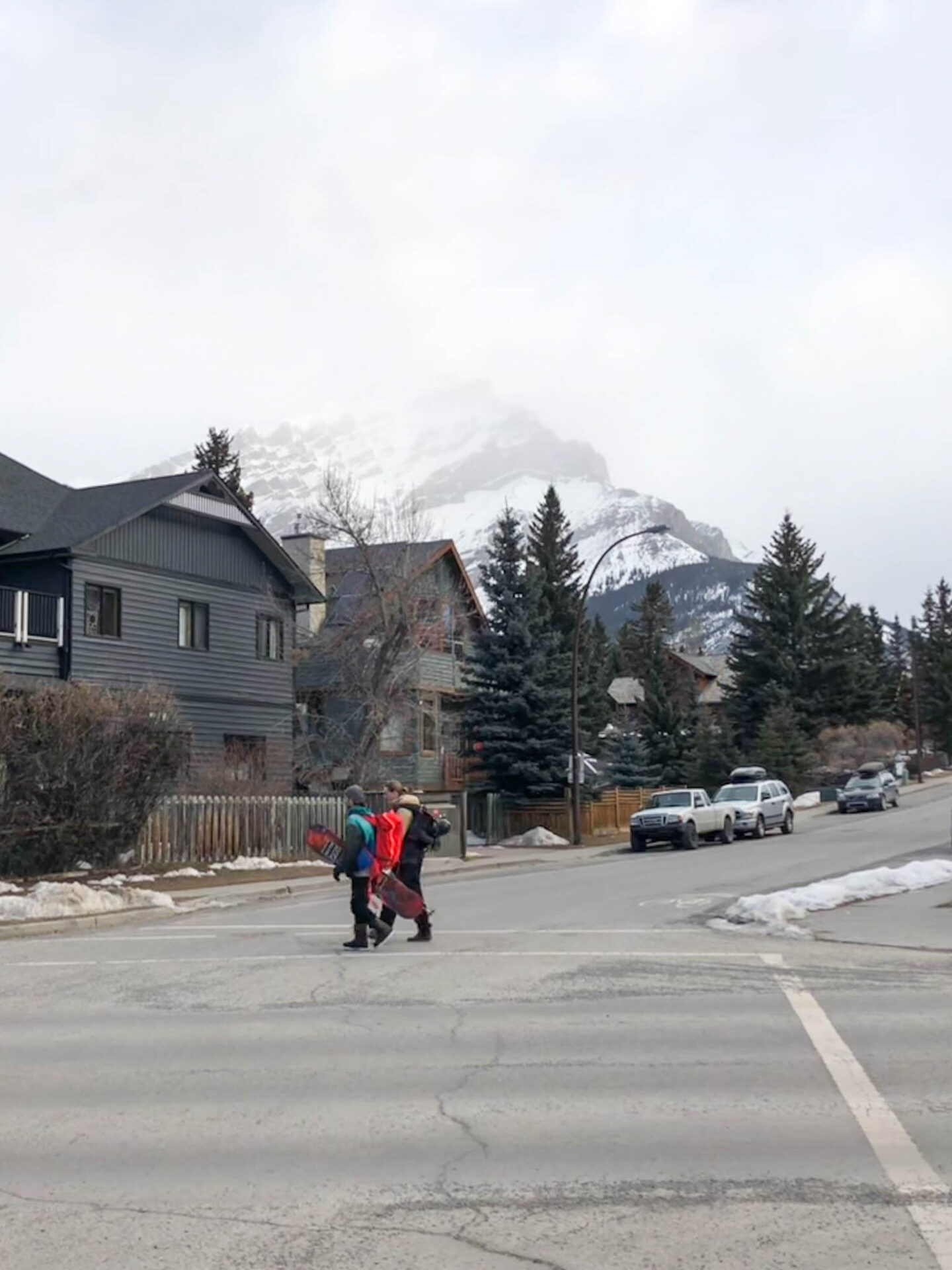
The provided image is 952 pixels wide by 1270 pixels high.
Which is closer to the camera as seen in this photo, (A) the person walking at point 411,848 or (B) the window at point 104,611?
(A) the person walking at point 411,848

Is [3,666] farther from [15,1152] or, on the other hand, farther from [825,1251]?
[825,1251]

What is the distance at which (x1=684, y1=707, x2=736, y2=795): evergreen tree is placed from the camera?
60.5 metres

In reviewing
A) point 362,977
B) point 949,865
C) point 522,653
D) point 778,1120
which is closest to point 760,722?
point 522,653

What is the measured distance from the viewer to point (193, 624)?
122 feet

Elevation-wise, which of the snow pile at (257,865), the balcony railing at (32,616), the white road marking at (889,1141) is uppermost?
the balcony railing at (32,616)

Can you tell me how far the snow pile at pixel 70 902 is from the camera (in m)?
18.4

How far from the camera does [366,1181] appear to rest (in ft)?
20.7

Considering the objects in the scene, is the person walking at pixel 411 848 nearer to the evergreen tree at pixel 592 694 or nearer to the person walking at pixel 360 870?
the person walking at pixel 360 870

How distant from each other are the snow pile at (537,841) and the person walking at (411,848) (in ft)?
79.4

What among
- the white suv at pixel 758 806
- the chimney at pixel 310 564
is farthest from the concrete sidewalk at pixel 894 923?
the chimney at pixel 310 564

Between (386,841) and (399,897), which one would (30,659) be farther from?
(386,841)

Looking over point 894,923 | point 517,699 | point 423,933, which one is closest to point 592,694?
point 517,699

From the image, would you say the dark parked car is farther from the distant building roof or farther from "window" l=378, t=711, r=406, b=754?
the distant building roof

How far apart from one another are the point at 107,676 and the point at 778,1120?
2835cm
